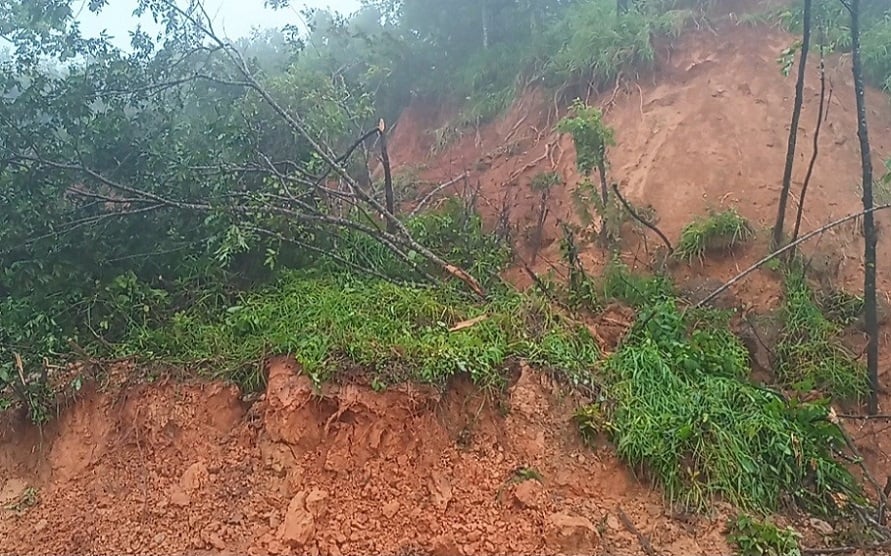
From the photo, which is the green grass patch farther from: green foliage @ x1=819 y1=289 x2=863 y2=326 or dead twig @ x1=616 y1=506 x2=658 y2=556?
green foliage @ x1=819 y1=289 x2=863 y2=326

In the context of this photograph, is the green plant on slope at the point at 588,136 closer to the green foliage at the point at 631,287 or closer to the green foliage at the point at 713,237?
the green foliage at the point at 713,237

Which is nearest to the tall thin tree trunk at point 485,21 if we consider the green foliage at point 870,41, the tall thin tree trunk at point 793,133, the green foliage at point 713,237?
the green foliage at point 870,41

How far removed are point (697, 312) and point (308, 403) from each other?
312cm

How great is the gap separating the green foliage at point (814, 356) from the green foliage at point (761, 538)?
1.71 metres

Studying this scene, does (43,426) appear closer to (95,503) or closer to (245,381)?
(95,503)

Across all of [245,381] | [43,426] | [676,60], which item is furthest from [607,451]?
[676,60]

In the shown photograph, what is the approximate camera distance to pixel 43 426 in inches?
182

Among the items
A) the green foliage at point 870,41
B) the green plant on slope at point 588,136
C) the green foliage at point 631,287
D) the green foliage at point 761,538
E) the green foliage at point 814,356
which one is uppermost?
the green foliage at point 870,41

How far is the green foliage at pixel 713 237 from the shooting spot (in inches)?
265

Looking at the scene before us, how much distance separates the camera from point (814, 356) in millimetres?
5461

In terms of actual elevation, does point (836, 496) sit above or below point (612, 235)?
below

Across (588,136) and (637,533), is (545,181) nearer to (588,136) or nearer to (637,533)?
(588,136)

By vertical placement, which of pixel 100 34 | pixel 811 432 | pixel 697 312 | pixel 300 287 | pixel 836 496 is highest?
pixel 100 34

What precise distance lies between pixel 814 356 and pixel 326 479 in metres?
3.83
